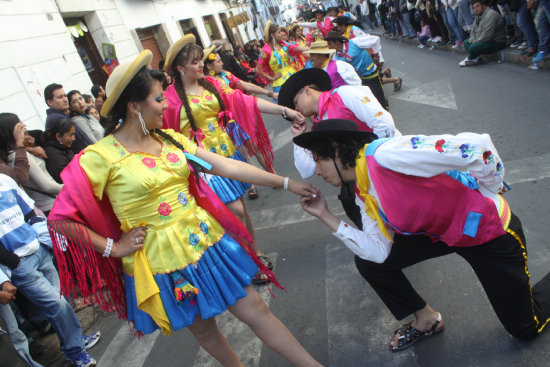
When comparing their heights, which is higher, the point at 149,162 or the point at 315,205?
the point at 149,162

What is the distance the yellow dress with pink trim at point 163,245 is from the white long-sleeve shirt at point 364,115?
1179 millimetres

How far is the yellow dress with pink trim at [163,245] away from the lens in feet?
6.91

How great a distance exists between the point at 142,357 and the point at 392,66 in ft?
33.1

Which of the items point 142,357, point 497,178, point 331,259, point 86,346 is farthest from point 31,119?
point 497,178

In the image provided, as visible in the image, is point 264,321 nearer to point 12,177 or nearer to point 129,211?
point 129,211

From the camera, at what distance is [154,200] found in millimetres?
2168

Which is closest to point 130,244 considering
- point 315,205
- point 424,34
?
point 315,205

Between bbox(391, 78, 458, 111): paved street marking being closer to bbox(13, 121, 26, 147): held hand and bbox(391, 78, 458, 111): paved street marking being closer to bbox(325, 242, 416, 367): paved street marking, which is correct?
bbox(325, 242, 416, 367): paved street marking

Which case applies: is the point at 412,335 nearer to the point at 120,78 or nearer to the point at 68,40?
the point at 120,78

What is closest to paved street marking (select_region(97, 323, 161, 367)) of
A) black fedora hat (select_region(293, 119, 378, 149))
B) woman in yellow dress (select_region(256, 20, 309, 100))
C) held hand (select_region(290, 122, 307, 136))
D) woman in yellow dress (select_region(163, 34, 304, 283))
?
woman in yellow dress (select_region(163, 34, 304, 283))

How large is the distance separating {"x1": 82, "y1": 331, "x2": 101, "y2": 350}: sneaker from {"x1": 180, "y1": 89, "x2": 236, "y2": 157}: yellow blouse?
2.01 metres

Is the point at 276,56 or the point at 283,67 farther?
the point at 283,67

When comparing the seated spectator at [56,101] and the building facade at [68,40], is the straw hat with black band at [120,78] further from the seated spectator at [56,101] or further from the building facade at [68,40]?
the building facade at [68,40]

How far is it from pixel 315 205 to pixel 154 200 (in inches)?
35.8
